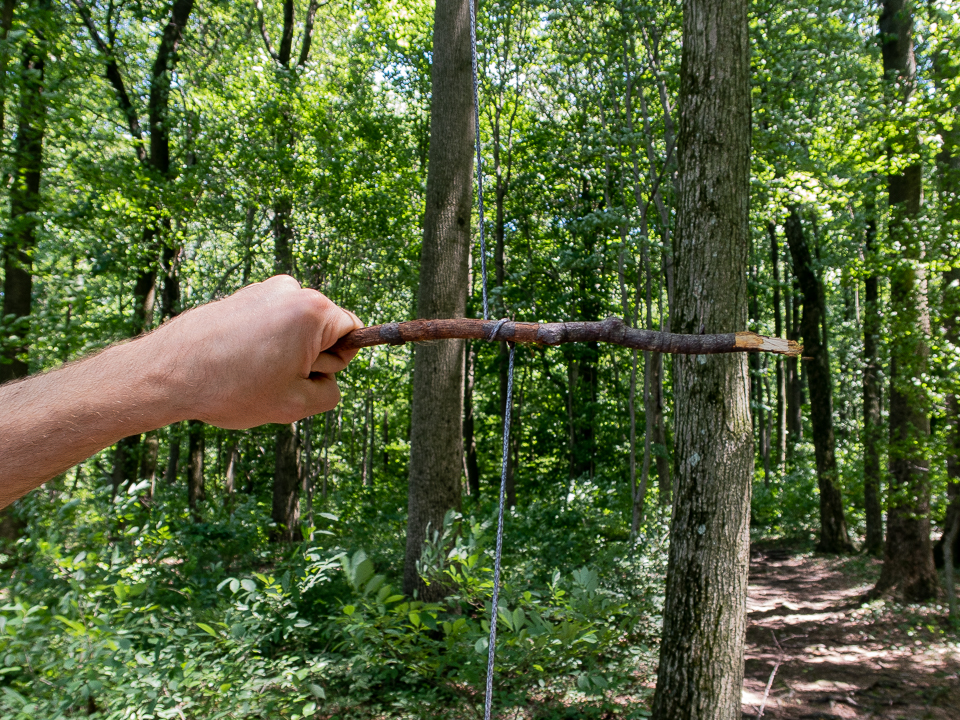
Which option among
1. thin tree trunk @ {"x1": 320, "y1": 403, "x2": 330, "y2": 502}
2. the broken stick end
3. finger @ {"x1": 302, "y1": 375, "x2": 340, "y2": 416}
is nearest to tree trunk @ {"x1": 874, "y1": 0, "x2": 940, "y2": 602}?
the broken stick end

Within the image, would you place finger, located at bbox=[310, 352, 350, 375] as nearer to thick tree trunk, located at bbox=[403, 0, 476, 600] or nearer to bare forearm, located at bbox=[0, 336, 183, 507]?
bare forearm, located at bbox=[0, 336, 183, 507]

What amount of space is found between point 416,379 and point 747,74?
126 inches

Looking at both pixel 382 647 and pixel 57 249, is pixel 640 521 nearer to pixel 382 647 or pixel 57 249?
pixel 382 647

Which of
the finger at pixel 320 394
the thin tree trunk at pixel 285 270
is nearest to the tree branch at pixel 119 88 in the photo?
the thin tree trunk at pixel 285 270

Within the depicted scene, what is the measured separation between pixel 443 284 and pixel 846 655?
615 centimetres

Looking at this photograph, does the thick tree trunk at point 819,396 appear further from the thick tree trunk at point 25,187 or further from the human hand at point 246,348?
the human hand at point 246,348

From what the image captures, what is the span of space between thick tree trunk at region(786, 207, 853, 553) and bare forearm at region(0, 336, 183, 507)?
11.6 m

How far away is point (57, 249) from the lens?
866 cm

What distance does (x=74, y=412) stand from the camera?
112cm

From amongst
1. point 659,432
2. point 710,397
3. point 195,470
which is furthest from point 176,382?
point 195,470

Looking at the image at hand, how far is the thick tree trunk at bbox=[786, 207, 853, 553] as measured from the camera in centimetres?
1103

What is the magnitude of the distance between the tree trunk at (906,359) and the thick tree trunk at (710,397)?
4.29 m

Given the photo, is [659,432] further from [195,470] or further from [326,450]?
[195,470]

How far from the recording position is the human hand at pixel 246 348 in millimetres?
1209
